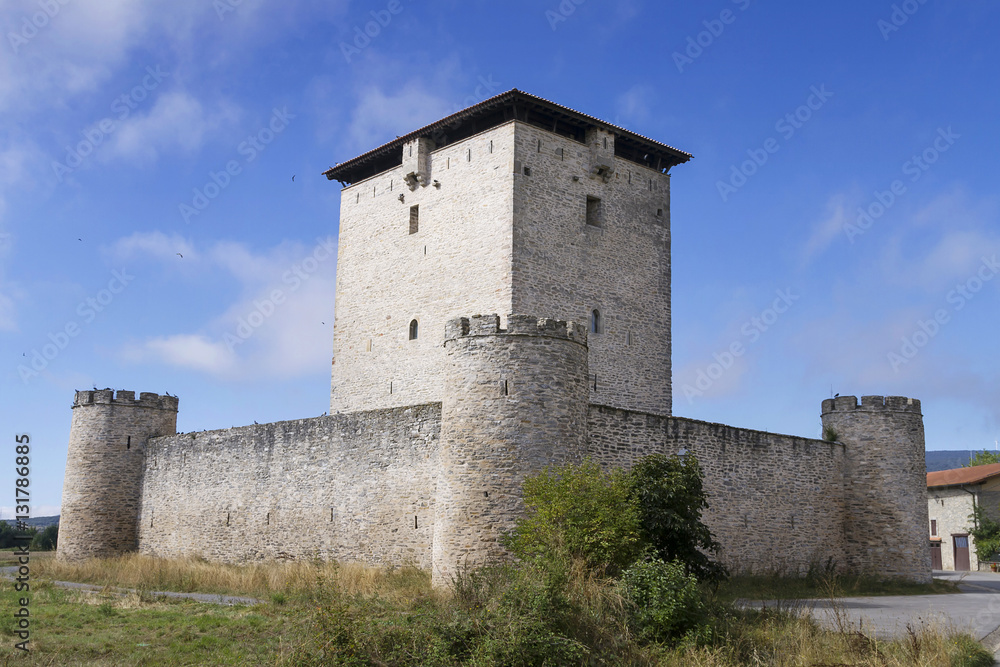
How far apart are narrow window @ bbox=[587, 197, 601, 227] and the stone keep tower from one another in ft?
0.10

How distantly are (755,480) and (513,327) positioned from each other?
7.57 meters

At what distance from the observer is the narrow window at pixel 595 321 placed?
2309 centimetres

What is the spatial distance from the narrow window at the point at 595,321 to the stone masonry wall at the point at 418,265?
2655mm

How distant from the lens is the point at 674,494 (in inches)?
502

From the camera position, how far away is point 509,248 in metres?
22.0

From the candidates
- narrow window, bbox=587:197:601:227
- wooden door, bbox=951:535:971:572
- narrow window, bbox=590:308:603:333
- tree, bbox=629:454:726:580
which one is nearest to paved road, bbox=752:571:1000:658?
tree, bbox=629:454:726:580

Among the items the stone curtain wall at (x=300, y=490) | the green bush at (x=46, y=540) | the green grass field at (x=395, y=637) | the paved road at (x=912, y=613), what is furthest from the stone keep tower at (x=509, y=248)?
the green bush at (x=46, y=540)

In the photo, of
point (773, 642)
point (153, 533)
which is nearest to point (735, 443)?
point (773, 642)

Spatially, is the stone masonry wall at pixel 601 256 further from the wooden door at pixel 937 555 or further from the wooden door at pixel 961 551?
the wooden door at pixel 937 555

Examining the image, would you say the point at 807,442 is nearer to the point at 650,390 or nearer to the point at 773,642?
the point at 650,390

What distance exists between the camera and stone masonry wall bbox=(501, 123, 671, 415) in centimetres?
2244

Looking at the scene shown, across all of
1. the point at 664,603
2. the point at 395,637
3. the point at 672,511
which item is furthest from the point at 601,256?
the point at 395,637

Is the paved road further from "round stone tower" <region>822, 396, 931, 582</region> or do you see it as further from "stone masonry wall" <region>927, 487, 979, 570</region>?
"stone masonry wall" <region>927, 487, 979, 570</region>

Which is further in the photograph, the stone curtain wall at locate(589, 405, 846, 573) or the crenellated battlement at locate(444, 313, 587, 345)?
Result: the stone curtain wall at locate(589, 405, 846, 573)
